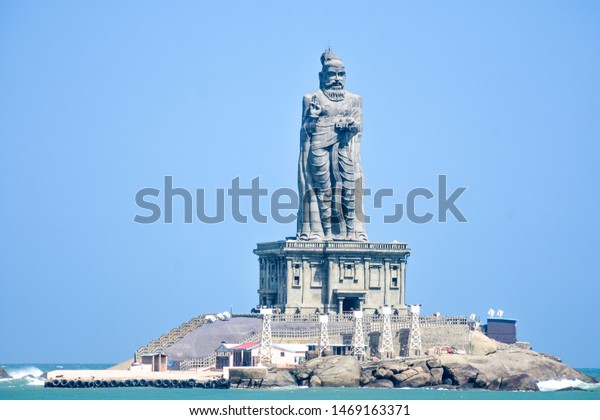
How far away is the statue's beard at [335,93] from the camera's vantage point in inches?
4845

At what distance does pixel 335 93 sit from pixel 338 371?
825 inches

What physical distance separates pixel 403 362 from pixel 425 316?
10.3m

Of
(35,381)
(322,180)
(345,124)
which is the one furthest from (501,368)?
(35,381)

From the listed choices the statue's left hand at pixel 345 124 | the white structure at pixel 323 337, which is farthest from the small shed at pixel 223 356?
the statue's left hand at pixel 345 124

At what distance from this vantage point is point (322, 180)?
405ft

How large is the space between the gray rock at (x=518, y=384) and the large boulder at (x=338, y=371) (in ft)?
22.9

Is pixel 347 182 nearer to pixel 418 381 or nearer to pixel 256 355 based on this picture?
pixel 256 355

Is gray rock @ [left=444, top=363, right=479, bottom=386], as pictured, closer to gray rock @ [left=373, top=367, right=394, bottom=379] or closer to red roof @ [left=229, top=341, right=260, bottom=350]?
gray rock @ [left=373, top=367, right=394, bottom=379]

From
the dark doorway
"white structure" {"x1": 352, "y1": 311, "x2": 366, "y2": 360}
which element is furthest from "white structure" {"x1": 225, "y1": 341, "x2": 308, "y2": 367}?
the dark doorway

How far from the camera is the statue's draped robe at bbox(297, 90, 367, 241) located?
404 ft

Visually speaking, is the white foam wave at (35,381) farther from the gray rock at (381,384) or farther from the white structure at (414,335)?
the white structure at (414,335)

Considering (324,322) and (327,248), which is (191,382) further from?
(327,248)
